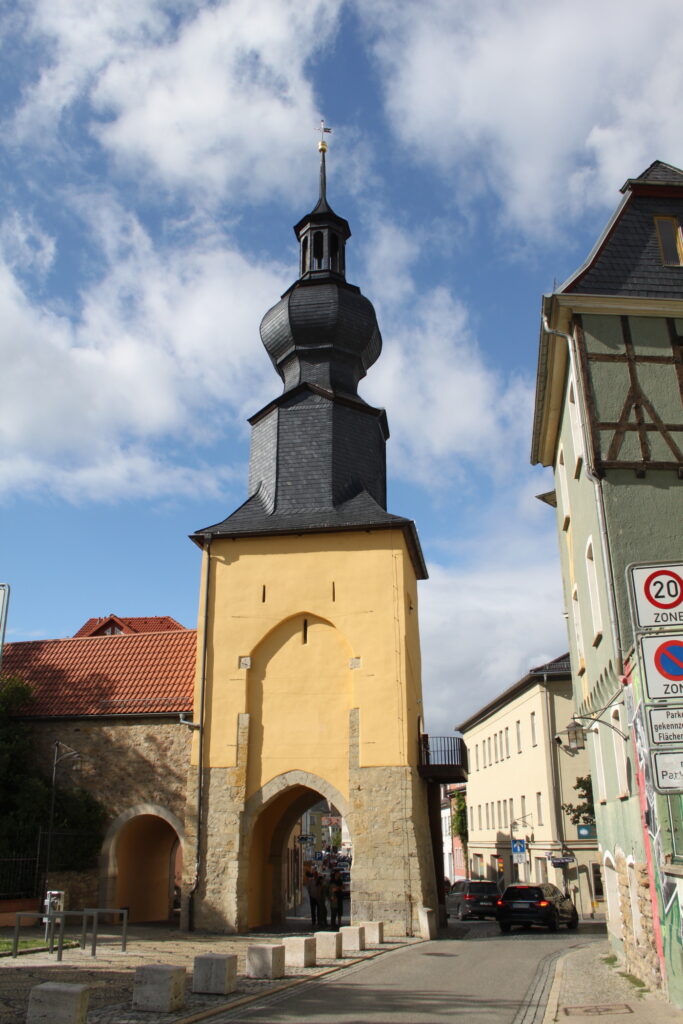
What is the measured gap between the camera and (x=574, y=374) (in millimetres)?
13258

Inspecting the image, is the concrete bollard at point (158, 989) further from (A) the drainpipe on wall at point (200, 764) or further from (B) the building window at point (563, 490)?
(A) the drainpipe on wall at point (200, 764)

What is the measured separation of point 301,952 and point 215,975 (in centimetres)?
275

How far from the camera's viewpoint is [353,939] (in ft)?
48.7

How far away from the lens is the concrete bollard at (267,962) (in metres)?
11.0

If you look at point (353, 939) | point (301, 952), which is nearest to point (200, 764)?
point (353, 939)

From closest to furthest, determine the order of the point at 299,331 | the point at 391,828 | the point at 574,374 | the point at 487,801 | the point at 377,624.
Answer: the point at 574,374
the point at 391,828
the point at 377,624
the point at 299,331
the point at 487,801

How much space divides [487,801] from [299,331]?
29526mm

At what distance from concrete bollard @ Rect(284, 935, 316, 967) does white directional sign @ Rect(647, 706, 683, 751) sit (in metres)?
8.36

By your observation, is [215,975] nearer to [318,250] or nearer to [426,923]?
[426,923]

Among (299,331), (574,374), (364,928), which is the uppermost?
(299,331)

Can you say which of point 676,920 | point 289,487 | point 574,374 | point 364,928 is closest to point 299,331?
point 289,487

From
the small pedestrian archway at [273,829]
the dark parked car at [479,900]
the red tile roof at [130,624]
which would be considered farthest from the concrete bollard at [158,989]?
the red tile roof at [130,624]

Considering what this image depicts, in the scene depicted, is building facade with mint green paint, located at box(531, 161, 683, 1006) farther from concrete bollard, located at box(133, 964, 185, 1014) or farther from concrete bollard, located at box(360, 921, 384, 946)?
concrete bollard, located at box(133, 964, 185, 1014)

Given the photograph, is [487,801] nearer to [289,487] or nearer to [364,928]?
[289,487]
